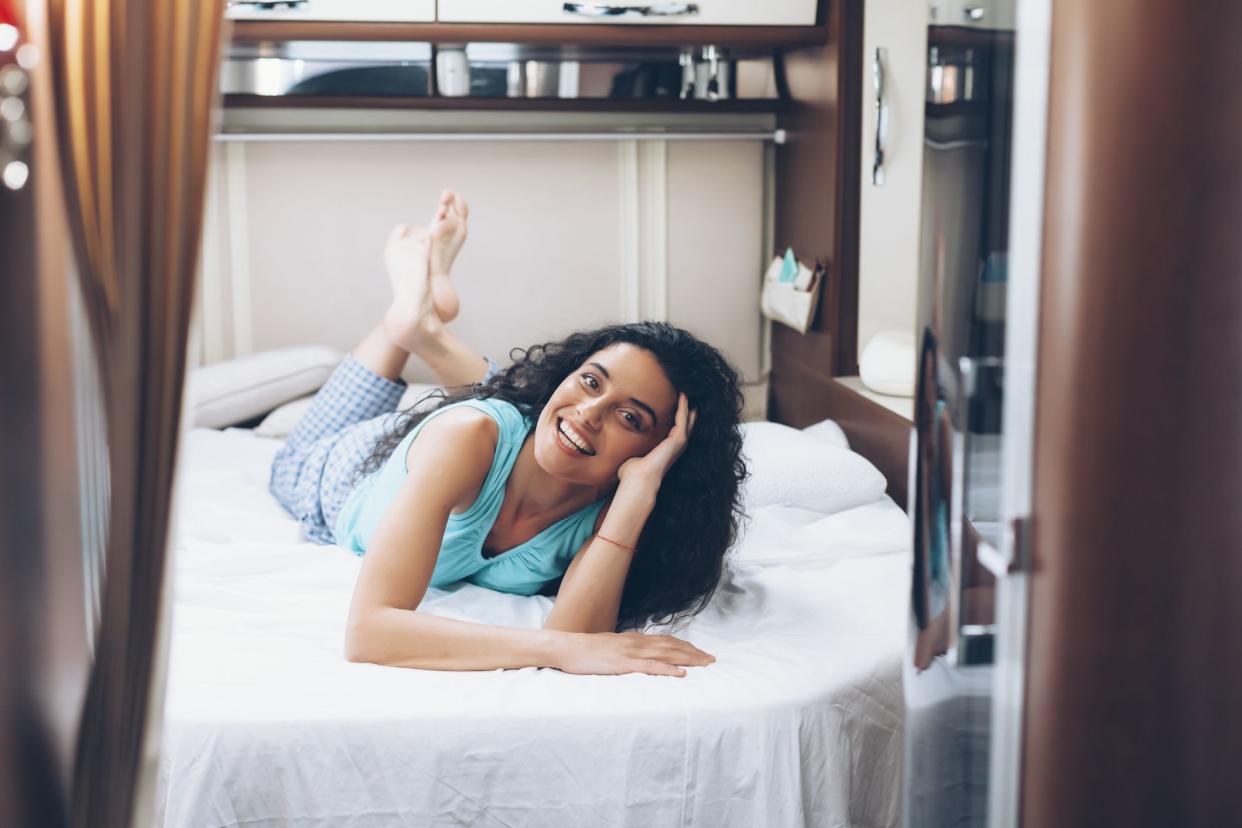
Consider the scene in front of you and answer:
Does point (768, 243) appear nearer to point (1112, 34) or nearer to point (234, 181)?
point (234, 181)

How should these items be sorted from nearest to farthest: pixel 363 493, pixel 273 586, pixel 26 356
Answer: pixel 26 356
pixel 273 586
pixel 363 493

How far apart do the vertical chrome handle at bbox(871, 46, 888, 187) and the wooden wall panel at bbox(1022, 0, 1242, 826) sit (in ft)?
5.68

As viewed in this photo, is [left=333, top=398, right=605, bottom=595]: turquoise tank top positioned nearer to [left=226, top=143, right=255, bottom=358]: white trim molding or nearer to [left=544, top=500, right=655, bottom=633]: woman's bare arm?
[left=544, top=500, right=655, bottom=633]: woman's bare arm

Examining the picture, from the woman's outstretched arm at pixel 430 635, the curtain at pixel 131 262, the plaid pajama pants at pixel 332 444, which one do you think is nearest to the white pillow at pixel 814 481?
the plaid pajama pants at pixel 332 444

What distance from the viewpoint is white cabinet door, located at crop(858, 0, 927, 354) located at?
2.32 metres

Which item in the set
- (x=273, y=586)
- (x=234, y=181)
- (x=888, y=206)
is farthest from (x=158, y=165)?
(x=234, y=181)

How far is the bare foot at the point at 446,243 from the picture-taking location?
2494 mm

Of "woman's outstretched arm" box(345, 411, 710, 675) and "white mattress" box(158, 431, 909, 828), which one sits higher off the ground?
"woman's outstretched arm" box(345, 411, 710, 675)

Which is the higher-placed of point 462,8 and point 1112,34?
point 462,8

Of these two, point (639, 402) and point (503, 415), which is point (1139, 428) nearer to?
point (639, 402)

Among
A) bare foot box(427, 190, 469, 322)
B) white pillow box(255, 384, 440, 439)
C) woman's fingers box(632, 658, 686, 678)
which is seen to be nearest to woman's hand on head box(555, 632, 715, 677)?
woman's fingers box(632, 658, 686, 678)

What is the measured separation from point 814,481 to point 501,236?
4.46 feet

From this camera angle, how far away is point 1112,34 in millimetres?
646

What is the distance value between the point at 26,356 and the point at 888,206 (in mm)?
2060
